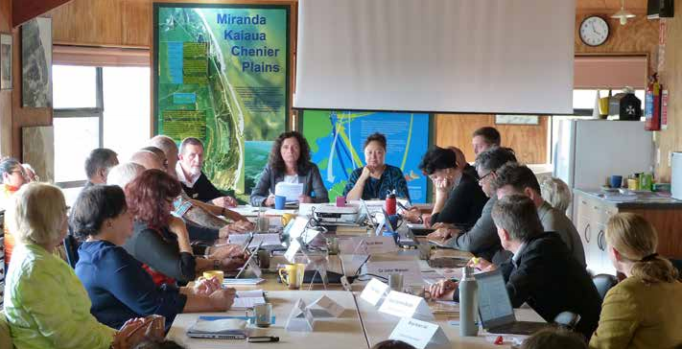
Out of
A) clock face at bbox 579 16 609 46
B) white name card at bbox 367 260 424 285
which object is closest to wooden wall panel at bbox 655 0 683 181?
clock face at bbox 579 16 609 46

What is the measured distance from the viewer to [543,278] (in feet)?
11.9

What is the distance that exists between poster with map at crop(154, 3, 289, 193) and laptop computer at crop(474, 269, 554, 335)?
18.5 feet

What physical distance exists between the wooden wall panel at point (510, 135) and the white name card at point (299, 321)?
870 cm

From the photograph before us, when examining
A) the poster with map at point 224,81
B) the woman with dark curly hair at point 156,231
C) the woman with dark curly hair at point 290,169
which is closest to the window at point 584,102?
the poster with map at point 224,81

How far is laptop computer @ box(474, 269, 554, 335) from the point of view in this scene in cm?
325

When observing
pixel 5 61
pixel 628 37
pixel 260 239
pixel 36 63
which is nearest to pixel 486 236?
pixel 260 239

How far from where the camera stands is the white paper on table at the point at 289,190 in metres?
7.00

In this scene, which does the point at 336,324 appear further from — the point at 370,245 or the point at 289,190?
the point at 289,190

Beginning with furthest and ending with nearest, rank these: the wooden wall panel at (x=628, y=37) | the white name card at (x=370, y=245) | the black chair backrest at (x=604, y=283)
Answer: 1. the wooden wall panel at (x=628, y=37)
2. the white name card at (x=370, y=245)
3. the black chair backrest at (x=604, y=283)

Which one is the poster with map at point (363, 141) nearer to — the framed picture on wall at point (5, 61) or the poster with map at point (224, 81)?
the poster with map at point (224, 81)

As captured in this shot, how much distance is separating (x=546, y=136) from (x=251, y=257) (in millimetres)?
8221

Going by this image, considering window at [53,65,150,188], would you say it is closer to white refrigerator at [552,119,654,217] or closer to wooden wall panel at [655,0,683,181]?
white refrigerator at [552,119,654,217]

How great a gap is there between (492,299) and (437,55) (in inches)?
202

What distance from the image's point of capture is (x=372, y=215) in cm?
624
